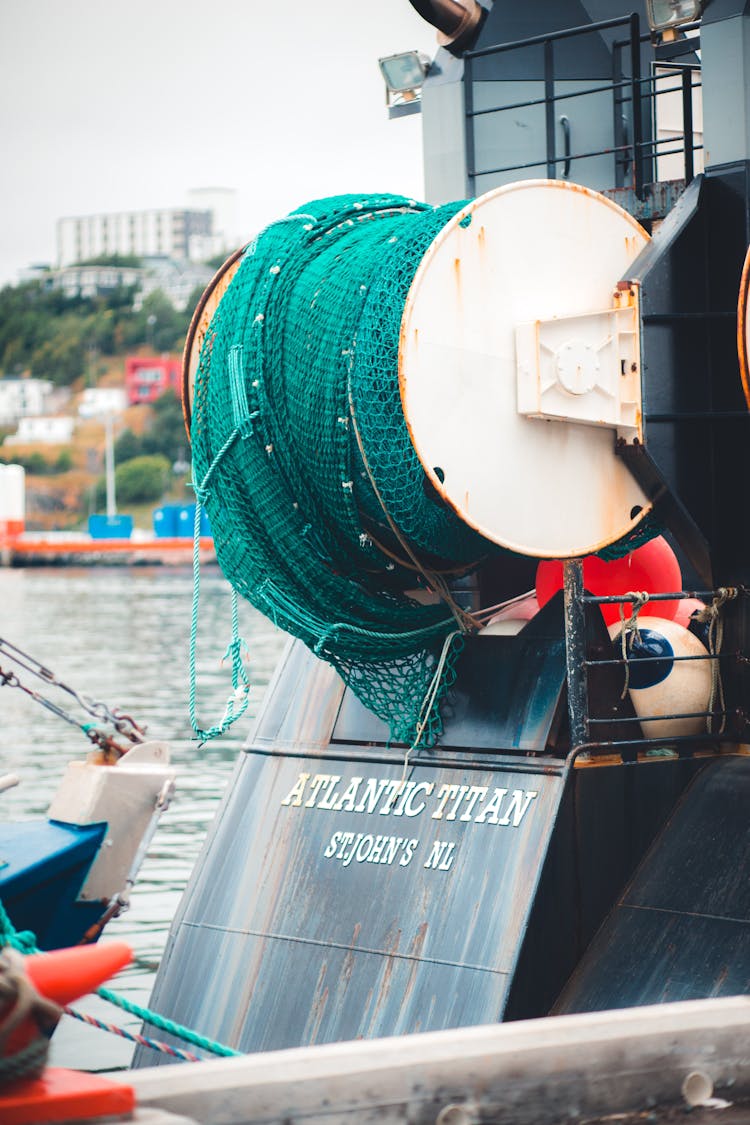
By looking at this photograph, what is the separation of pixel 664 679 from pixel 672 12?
9.63 ft

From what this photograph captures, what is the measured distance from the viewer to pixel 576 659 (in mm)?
7418

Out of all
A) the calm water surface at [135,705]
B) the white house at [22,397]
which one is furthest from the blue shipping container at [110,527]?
the white house at [22,397]

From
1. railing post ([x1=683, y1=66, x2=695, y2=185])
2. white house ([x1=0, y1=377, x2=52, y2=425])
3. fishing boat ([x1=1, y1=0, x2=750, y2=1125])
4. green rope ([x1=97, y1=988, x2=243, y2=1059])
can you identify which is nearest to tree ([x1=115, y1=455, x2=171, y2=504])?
white house ([x1=0, y1=377, x2=52, y2=425])

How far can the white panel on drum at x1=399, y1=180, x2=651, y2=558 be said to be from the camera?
7.07 meters

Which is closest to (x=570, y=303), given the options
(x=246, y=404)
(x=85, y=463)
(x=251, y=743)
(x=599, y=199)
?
(x=599, y=199)

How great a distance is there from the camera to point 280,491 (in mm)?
7629

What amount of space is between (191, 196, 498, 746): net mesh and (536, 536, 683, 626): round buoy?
731 millimetres

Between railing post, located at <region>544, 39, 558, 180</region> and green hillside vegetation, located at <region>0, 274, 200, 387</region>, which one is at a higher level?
green hillside vegetation, located at <region>0, 274, 200, 387</region>

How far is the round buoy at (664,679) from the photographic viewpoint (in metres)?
7.73

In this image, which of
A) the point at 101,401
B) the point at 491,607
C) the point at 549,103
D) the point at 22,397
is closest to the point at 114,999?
the point at 491,607

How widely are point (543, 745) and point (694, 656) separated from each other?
0.81 metres

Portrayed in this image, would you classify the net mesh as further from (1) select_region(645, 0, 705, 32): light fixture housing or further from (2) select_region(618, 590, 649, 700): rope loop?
(1) select_region(645, 0, 705, 32): light fixture housing

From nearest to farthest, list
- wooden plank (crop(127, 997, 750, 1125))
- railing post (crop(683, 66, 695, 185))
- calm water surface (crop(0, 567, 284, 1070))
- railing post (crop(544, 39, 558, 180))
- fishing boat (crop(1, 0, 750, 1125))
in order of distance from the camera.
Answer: wooden plank (crop(127, 997, 750, 1125)), fishing boat (crop(1, 0, 750, 1125)), railing post (crop(683, 66, 695, 185)), railing post (crop(544, 39, 558, 180)), calm water surface (crop(0, 567, 284, 1070))

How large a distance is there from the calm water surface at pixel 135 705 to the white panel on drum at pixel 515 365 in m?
3.27
